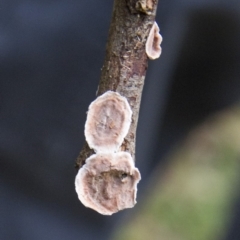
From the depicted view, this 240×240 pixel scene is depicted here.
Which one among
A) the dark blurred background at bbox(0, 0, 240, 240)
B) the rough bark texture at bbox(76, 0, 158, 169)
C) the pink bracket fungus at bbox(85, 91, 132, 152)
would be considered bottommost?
the pink bracket fungus at bbox(85, 91, 132, 152)

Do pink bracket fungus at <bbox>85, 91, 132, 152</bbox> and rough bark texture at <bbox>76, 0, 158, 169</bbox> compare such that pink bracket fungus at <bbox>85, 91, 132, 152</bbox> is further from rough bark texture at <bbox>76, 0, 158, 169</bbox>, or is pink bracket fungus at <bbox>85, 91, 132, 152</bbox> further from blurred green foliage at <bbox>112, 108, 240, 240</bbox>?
blurred green foliage at <bbox>112, 108, 240, 240</bbox>

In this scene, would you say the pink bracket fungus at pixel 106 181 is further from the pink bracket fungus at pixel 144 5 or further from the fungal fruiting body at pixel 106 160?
the pink bracket fungus at pixel 144 5

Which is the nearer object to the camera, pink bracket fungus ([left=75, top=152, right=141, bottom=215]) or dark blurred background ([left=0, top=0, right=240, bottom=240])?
pink bracket fungus ([left=75, top=152, right=141, bottom=215])

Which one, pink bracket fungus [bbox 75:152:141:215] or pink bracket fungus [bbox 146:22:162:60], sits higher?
pink bracket fungus [bbox 146:22:162:60]

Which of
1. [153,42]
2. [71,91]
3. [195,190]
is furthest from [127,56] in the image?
[195,190]

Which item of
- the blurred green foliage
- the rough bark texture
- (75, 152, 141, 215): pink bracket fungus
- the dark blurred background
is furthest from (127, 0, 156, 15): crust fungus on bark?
the blurred green foliage

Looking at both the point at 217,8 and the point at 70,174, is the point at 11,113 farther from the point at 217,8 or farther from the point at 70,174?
the point at 217,8

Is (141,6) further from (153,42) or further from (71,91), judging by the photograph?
(71,91)
